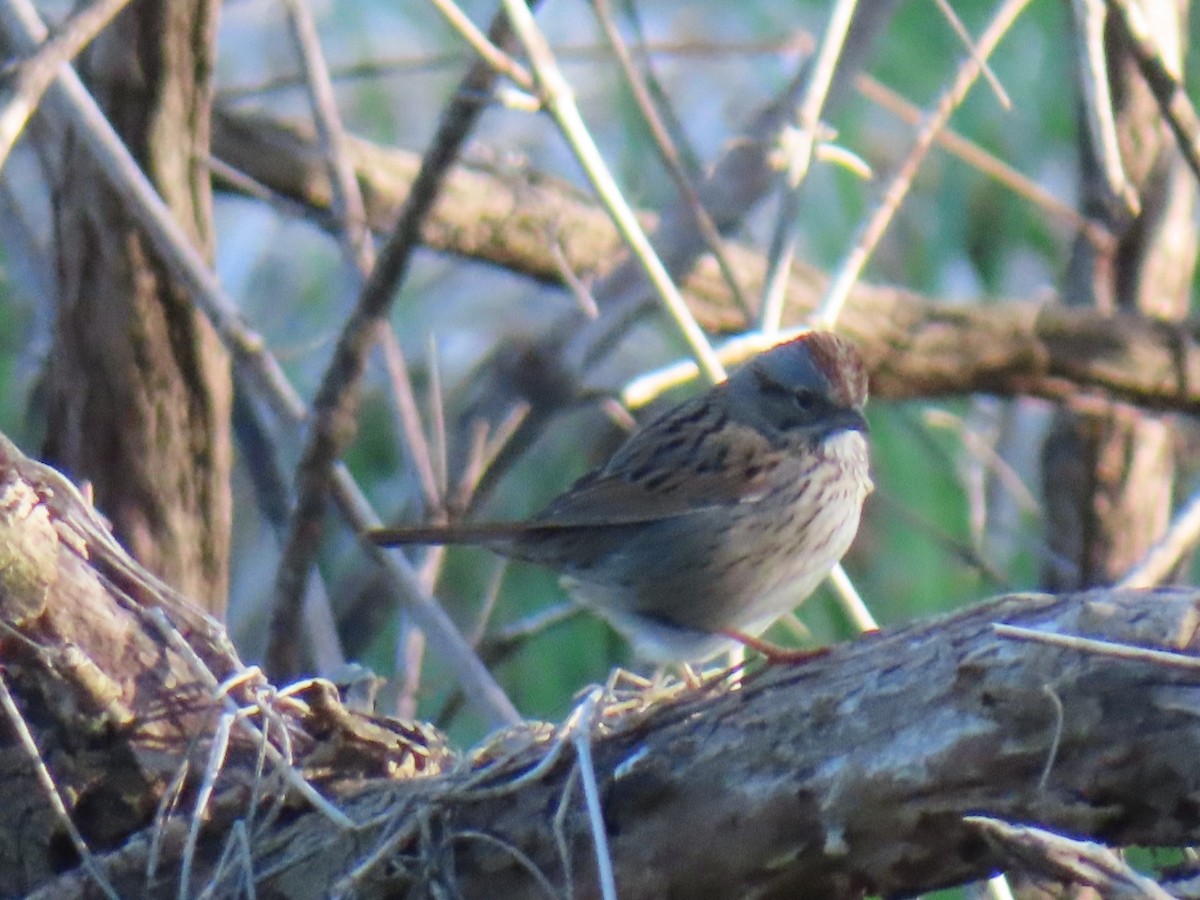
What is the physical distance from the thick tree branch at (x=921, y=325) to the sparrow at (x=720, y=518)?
0.49m

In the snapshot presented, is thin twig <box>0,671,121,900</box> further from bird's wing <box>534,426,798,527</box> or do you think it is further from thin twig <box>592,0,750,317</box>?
thin twig <box>592,0,750,317</box>

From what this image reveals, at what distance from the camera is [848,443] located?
4.10 metres

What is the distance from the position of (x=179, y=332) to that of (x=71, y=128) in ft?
1.55

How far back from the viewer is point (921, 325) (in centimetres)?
468

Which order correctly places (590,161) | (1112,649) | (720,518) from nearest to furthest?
(1112,649)
(590,161)
(720,518)

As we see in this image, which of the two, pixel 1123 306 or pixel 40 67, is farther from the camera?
pixel 1123 306

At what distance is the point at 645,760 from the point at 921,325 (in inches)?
99.3

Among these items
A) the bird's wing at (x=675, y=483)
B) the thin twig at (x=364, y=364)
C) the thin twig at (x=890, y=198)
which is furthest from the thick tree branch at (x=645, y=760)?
the thin twig at (x=890, y=198)

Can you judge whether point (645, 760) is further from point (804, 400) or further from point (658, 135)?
point (804, 400)

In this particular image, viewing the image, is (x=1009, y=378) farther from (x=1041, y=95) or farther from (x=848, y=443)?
(x=1041, y=95)

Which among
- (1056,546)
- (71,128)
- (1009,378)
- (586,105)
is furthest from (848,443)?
(586,105)

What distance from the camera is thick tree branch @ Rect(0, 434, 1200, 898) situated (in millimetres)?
2119

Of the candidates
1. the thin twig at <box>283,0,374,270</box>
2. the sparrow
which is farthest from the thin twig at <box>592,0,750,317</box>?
the thin twig at <box>283,0,374,270</box>

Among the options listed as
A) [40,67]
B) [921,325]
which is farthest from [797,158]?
[40,67]
